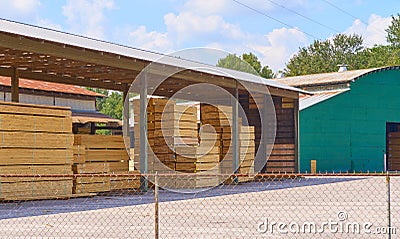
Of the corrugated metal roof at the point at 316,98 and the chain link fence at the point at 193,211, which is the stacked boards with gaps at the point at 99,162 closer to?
the chain link fence at the point at 193,211

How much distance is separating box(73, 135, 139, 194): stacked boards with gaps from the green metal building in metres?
12.8

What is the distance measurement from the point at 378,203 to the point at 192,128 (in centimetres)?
698

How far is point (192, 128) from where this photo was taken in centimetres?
2117

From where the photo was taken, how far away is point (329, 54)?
87125 millimetres

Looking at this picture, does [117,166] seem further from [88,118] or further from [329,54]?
[329,54]

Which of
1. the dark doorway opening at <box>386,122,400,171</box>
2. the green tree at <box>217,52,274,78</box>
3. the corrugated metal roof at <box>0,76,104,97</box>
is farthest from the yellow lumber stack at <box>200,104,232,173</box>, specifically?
the green tree at <box>217,52,274,78</box>

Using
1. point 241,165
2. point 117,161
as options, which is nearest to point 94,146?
point 117,161

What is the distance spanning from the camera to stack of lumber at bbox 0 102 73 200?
15476mm

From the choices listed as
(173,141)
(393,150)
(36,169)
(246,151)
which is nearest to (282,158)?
(246,151)

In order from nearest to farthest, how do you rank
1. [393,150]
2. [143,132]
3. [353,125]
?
1. [143,132]
2. [353,125]
3. [393,150]

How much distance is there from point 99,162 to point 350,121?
698 inches

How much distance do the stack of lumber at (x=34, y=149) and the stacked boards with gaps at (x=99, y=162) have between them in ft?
2.49

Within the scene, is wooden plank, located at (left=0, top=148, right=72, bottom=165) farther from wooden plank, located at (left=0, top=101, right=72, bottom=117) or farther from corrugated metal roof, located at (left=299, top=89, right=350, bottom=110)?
corrugated metal roof, located at (left=299, top=89, right=350, bottom=110)

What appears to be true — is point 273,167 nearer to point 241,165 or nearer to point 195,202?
point 241,165
